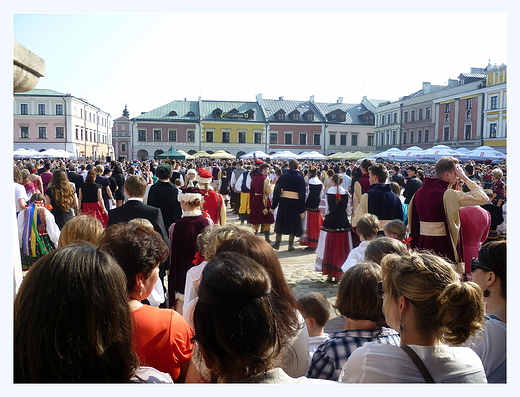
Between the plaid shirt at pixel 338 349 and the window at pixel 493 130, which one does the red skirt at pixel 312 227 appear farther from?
the window at pixel 493 130

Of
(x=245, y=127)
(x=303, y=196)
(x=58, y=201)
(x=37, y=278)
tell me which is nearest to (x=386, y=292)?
(x=37, y=278)

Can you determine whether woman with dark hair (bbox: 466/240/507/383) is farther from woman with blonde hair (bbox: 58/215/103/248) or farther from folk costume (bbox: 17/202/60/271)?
folk costume (bbox: 17/202/60/271)

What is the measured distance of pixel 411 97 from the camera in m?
51.1

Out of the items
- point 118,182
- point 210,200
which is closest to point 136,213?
point 210,200

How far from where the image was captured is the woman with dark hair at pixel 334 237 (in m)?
6.95

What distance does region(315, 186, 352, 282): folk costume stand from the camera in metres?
6.95

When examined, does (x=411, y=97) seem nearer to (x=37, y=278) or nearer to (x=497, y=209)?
(x=497, y=209)

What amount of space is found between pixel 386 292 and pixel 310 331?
1.03 meters

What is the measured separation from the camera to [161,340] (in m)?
2.06

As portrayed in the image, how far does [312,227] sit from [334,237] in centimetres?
219

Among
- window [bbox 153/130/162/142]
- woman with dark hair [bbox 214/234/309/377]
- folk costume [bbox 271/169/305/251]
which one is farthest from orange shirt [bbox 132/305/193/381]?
window [bbox 153/130/162/142]

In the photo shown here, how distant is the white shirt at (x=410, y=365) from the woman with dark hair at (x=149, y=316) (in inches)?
31.9

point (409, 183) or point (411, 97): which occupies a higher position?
point (411, 97)

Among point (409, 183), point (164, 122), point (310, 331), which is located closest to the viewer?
point (310, 331)
